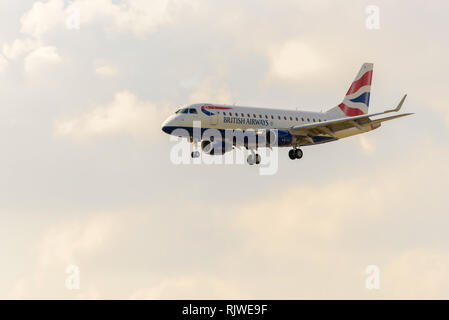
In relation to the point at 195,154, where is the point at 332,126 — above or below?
above

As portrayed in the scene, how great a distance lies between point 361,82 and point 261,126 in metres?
17.2

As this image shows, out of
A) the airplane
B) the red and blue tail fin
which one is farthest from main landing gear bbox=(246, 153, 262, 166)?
the red and blue tail fin

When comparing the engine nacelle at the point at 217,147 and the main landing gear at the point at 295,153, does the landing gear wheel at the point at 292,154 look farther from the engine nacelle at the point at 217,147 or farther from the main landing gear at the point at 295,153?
the engine nacelle at the point at 217,147

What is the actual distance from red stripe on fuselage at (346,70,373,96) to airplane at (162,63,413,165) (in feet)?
22.4

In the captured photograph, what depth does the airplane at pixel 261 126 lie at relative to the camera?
214 feet

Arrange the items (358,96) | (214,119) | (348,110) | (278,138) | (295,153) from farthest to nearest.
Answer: (358,96) < (348,110) < (295,153) < (278,138) < (214,119)

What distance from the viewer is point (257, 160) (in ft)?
220

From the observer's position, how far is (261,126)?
68312 millimetres

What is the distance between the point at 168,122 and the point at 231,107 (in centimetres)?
564

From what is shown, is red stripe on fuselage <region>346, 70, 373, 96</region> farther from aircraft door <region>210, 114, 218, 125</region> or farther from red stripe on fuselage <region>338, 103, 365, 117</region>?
aircraft door <region>210, 114, 218, 125</region>

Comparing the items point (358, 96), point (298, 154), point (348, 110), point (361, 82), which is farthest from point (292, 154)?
point (361, 82)

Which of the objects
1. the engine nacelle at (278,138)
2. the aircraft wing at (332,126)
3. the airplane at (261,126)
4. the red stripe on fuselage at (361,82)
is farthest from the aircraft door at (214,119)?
the red stripe on fuselage at (361,82)

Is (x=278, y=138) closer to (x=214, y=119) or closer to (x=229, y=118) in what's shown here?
(x=229, y=118)
